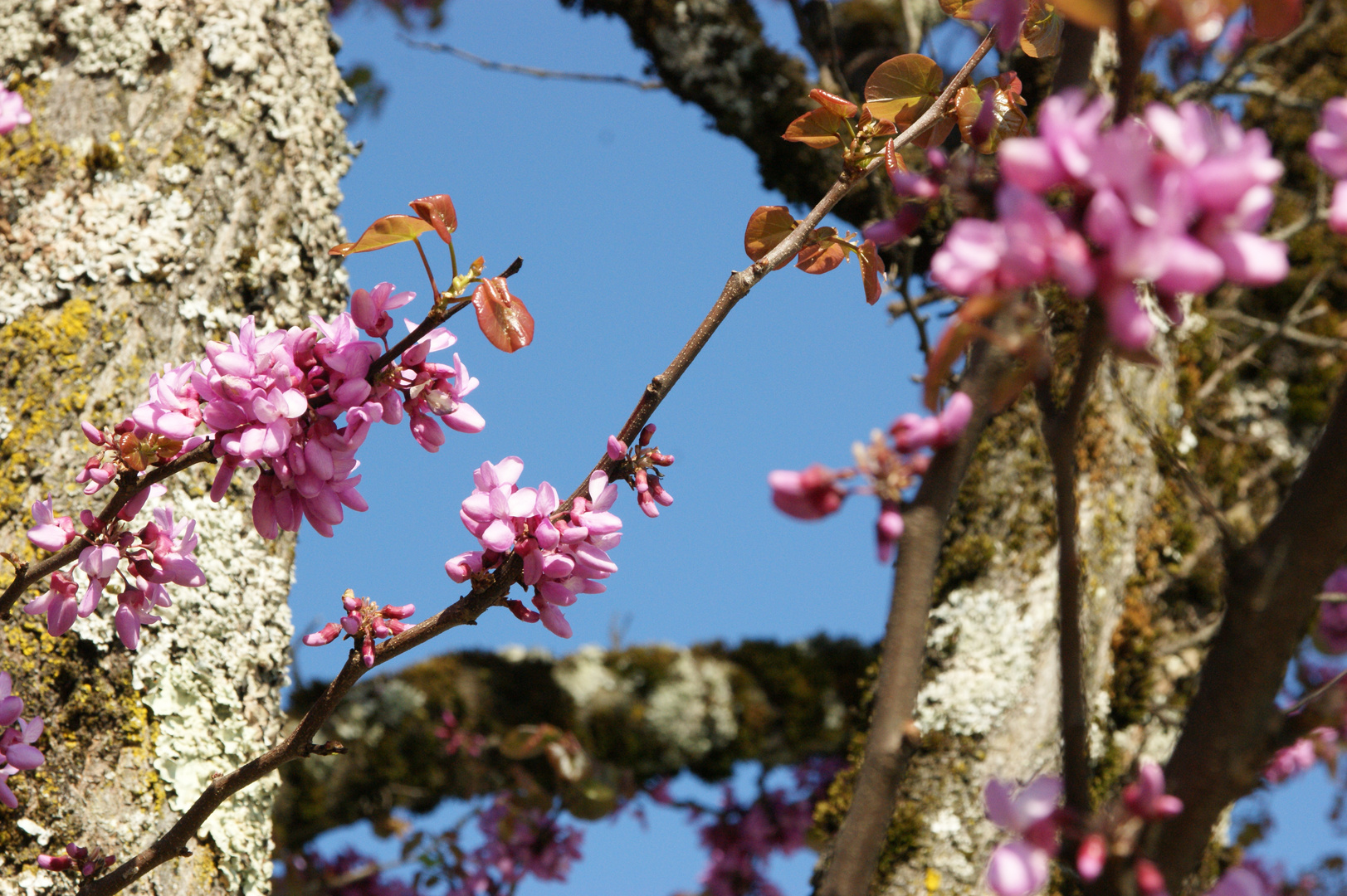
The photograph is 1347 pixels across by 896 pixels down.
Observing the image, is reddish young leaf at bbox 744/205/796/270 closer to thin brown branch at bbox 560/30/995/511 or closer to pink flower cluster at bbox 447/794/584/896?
thin brown branch at bbox 560/30/995/511

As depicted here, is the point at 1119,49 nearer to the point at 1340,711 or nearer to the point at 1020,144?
the point at 1020,144

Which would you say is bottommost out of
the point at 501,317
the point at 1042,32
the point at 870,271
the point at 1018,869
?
the point at 1018,869

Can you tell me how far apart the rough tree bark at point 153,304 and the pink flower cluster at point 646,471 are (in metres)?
0.91

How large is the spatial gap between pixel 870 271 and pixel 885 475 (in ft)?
1.92

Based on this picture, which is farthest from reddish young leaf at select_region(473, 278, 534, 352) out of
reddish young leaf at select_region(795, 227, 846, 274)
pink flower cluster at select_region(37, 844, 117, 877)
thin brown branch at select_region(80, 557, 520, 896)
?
pink flower cluster at select_region(37, 844, 117, 877)

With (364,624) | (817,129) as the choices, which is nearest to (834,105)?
(817,129)

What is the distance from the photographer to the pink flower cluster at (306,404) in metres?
0.97

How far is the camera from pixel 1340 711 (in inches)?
26.0

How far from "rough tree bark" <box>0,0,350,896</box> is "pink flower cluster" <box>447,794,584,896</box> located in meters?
1.64

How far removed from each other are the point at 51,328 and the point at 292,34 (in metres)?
0.79

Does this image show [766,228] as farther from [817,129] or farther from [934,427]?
[934,427]

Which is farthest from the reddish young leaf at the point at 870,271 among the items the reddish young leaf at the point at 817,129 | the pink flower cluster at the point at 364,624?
the pink flower cluster at the point at 364,624

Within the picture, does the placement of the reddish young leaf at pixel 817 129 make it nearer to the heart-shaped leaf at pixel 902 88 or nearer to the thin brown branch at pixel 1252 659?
the heart-shaped leaf at pixel 902 88

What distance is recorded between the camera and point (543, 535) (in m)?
0.96
